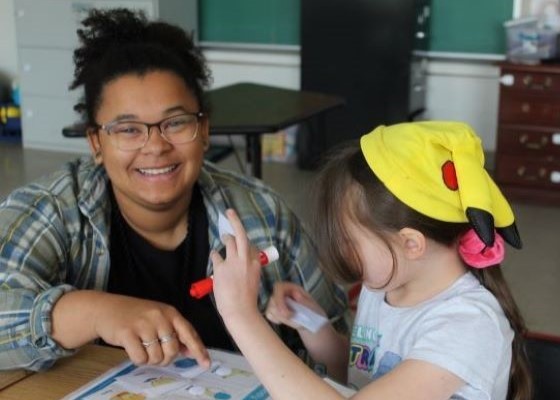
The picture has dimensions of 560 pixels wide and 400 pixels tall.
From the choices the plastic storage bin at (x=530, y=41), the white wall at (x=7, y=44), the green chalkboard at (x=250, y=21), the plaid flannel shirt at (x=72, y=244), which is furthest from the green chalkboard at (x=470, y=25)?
the plaid flannel shirt at (x=72, y=244)

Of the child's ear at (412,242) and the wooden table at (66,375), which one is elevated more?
the child's ear at (412,242)

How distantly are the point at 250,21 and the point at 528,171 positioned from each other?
1.95m

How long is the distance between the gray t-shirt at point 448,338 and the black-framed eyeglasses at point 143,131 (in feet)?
1.46

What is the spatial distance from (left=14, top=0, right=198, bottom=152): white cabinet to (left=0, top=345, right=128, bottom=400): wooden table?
167 inches

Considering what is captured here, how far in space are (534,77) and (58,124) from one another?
3.08 meters

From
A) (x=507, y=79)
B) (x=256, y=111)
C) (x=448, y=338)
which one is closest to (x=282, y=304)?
(x=448, y=338)

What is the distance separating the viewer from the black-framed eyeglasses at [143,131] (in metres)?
1.45

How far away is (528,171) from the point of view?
459 cm

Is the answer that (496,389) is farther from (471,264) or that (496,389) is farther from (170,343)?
(170,343)

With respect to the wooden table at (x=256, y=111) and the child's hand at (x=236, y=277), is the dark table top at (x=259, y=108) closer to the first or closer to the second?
the wooden table at (x=256, y=111)

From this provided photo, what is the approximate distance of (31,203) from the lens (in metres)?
1.43

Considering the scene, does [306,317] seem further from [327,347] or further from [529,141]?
[529,141]

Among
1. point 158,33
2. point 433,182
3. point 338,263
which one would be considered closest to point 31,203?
point 158,33

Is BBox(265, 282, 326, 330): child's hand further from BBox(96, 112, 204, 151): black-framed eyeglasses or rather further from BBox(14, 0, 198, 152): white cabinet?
BBox(14, 0, 198, 152): white cabinet
